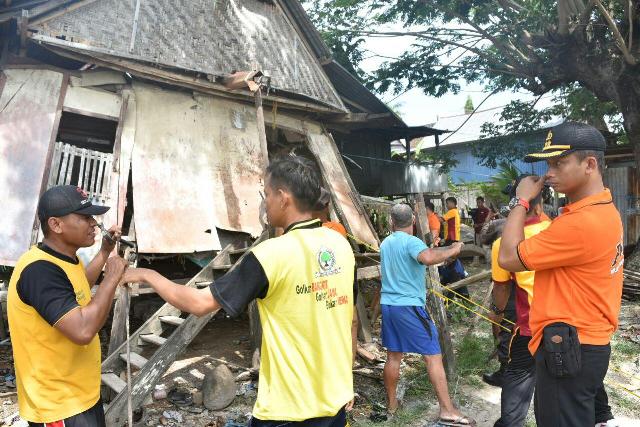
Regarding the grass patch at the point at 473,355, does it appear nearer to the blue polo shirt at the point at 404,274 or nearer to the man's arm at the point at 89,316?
the blue polo shirt at the point at 404,274

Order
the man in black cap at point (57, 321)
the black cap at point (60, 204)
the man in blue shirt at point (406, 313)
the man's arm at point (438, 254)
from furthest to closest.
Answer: the man in blue shirt at point (406, 313), the man's arm at point (438, 254), the black cap at point (60, 204), the man in black cap at point (57, 321)

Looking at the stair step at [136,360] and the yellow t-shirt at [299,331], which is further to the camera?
the stair step at [136,360]

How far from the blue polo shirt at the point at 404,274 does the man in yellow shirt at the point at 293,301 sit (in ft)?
8.15

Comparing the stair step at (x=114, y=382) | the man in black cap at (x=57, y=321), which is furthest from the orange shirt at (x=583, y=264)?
the stair step at (x=114, y=382)

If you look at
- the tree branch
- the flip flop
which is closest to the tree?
the tree branch

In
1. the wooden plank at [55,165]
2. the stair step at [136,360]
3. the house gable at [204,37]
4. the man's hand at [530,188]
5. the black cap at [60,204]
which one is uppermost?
the house gable at [204,37]

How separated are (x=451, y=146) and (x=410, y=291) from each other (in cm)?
2639

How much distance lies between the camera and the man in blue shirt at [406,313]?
4.52 m

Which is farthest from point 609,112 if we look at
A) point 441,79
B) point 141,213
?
point 141,213

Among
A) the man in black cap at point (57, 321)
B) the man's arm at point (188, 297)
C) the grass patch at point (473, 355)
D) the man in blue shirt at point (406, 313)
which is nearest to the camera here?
the man's arm at point (188, 297)

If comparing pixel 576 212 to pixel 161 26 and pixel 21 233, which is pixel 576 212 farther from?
pixel 161 26

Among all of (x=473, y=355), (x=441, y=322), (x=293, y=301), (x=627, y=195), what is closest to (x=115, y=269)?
(x=293, y=301)

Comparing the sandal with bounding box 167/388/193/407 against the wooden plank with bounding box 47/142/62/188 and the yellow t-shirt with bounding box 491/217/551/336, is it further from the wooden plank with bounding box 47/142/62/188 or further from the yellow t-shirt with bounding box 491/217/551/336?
the yellow t-shirt with bounding box 491/217/551/336

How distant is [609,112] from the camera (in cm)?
1562
